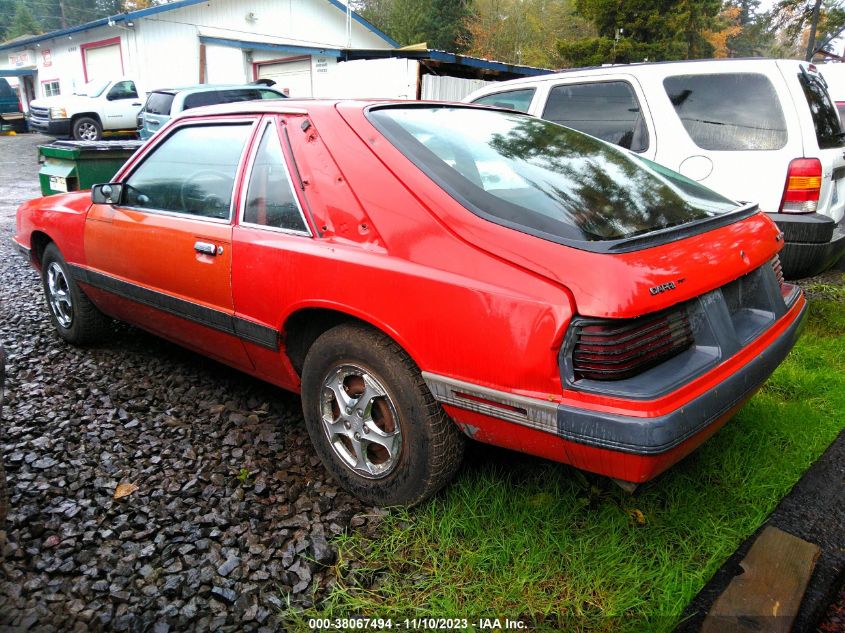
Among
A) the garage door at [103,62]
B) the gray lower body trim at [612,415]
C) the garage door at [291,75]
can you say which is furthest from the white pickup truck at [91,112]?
the gray lower body trim at [612,415]

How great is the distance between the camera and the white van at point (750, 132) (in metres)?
4.19

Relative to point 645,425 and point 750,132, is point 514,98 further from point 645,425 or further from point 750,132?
point 645,425

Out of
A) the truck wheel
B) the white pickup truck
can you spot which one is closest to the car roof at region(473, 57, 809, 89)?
the white pickup truck

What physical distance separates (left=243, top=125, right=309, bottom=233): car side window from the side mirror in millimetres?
1209

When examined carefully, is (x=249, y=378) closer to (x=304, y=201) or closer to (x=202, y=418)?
(x=202, y=418)

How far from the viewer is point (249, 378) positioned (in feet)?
12.4

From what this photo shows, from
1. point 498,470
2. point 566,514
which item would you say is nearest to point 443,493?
point 498,470

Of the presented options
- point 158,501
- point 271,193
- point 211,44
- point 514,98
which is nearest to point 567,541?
point 158,501

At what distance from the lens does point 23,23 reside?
61.4 metres

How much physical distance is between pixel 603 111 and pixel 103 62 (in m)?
23.8

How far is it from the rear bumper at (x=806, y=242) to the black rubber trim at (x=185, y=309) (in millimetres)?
3435

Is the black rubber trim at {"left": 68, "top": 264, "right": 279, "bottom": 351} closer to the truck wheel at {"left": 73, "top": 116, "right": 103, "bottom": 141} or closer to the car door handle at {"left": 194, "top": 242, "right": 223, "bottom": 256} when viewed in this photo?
the car door handle at {"left": 194, "top": 242, "right": 223, "bottom": 256}

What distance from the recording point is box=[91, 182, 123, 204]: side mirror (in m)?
3.55

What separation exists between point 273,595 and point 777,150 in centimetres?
422
